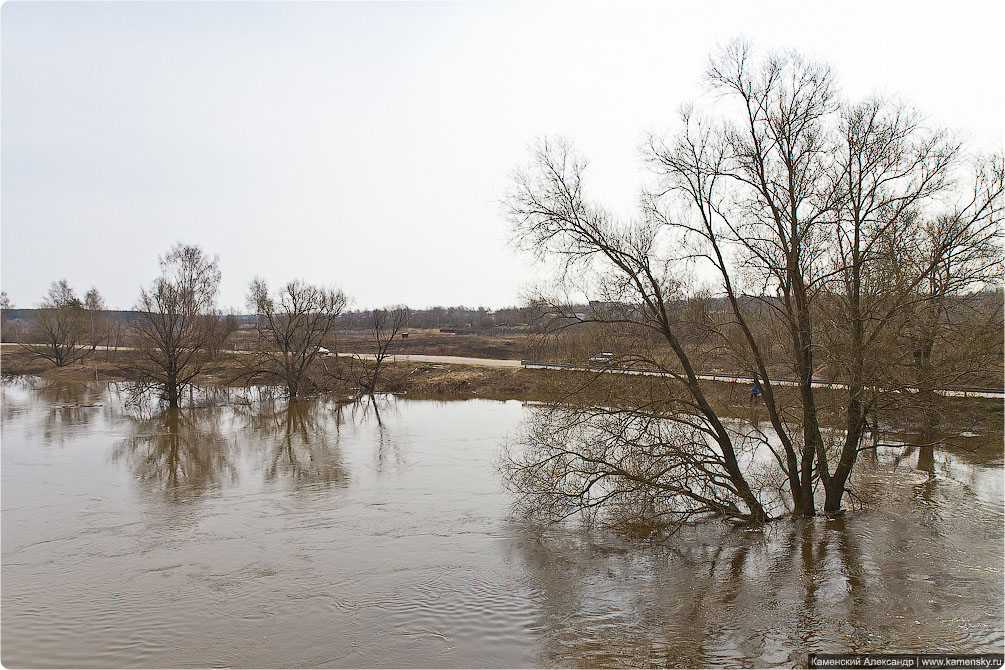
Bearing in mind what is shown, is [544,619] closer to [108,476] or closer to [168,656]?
[168,656]

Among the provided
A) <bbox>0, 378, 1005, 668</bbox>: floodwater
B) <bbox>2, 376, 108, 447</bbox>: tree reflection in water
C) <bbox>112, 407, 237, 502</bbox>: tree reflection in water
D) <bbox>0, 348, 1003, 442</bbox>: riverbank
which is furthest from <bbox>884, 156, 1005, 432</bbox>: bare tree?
<bbox>2, 376, 108, 447</bbox>: tree reflection in water

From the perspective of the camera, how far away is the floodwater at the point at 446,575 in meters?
8.68

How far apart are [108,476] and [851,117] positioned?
21118mm

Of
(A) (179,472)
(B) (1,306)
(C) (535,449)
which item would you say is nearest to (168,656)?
(C) (535,449)

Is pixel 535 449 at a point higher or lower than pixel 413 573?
higher

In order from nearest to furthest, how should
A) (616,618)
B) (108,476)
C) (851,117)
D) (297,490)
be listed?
(616,618)
(851,117)
(297,490)
(108,476)

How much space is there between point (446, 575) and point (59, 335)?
5410 centimetres

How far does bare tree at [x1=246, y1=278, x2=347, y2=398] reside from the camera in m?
36.7

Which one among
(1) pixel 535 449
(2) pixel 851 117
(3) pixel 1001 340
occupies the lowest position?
(1) pixel 535 449

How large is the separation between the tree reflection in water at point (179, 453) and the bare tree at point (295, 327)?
21.5 feet

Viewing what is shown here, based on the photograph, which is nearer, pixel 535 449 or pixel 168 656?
pixel 168 656

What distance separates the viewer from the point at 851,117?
12.4 meters

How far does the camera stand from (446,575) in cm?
1112

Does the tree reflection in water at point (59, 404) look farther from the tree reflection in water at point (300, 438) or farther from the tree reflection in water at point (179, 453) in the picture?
the tree reflection in water at point (300, 438)
